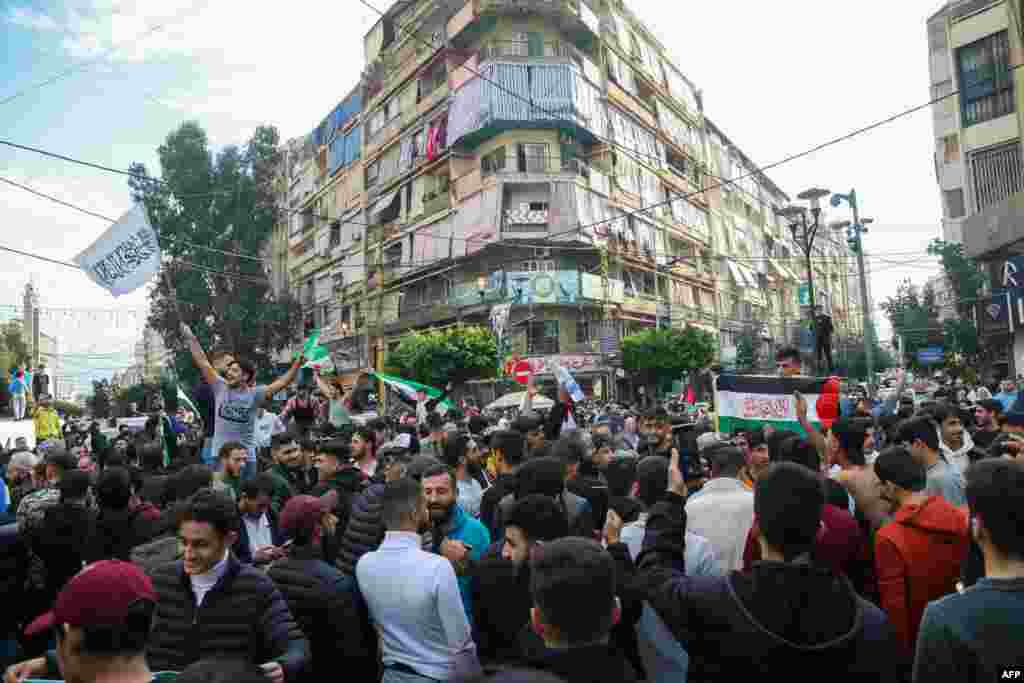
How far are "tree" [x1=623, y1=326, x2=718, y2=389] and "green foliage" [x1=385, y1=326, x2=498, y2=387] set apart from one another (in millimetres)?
7619

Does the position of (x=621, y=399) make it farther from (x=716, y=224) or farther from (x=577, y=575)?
(x=577, y=575)

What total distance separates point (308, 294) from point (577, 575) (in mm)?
52077

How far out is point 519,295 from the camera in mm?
31984

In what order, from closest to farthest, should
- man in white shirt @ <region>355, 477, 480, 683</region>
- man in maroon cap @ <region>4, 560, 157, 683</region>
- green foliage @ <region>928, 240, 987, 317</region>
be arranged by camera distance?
man in maroon cap @ <region>4, 560, 157, 683</region> < man in white shirt @ <region>355, 477, 480, 683</region> < green foliage @ <region>928, 240, 987, 317</region>

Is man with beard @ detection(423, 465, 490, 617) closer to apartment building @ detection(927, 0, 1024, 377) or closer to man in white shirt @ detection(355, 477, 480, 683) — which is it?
man in white shirt @ detection(355, 477, 480, 683)

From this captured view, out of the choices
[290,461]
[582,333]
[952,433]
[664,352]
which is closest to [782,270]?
[664,352]

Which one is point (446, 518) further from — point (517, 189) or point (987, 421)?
point (517, 189)

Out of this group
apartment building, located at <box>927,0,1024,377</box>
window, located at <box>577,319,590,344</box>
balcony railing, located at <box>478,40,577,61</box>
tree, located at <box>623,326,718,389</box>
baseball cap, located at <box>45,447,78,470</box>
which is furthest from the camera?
window, located at <box>577,319,590,344</box>

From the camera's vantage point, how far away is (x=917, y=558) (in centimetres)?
315

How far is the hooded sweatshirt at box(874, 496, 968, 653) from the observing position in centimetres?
311

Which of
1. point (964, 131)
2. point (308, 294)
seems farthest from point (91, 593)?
point (308, 294)

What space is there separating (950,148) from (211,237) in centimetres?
3655

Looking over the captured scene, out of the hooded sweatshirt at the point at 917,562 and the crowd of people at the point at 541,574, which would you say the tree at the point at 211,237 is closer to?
the crowd of people at the point at 541,574

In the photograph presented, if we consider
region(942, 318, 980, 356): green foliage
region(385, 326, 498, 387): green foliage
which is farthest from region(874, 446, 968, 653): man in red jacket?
region(942, 318, 980, 356): green foliage
